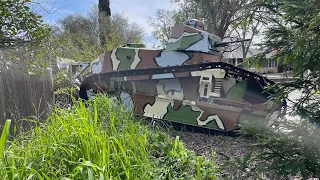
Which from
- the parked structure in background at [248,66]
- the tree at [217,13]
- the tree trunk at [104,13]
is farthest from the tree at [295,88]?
the tree trunk at [104,13]

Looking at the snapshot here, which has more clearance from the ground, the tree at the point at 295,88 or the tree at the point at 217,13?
the tree at the point at 217,13

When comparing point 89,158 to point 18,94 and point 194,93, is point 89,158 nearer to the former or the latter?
point 18,94

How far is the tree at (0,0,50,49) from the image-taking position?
2973mm

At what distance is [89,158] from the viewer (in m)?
2.29

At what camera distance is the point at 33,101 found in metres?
4.29

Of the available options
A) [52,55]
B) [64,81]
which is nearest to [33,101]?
[52,55]

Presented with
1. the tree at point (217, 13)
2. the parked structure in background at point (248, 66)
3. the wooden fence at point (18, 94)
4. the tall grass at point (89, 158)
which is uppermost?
the tree at point (217, 13)

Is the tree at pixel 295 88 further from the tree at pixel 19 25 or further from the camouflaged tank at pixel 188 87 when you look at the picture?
the camouflaged tank at pixel 188 87

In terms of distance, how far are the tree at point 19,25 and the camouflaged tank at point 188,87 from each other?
2.45 metres

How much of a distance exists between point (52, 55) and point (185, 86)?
2867 millimetres

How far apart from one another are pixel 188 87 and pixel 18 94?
133 inches

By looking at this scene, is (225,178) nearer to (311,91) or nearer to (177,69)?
(311,91)

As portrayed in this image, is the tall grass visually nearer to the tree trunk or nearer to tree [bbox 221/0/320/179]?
tree [bbox 221/0/320/179]

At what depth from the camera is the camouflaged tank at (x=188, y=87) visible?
555cm
